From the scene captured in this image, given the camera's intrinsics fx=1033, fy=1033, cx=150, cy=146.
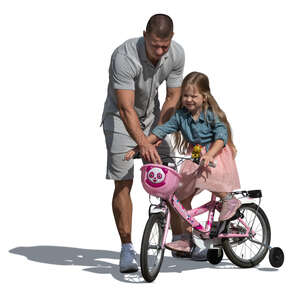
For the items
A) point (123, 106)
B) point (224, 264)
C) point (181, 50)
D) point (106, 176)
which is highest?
point (181, 50)

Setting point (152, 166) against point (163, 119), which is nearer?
point (152, 166)

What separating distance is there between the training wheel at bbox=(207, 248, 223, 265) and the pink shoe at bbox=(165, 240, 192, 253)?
0.66ft

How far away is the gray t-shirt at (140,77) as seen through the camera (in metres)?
10.0

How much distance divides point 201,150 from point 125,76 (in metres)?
1.04

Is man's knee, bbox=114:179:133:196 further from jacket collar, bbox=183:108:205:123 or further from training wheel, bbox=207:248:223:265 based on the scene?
training wheel, bbox=207:248:223:265

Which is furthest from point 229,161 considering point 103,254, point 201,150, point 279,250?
point 103,254

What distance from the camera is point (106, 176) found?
10.3 metres

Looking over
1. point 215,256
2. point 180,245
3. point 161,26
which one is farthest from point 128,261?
point 161,26

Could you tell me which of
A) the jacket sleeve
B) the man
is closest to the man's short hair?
the man

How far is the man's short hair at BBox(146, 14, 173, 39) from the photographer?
9.66m

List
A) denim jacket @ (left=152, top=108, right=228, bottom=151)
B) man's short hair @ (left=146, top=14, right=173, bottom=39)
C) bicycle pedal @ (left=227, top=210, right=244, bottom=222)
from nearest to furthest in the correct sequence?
man's short hair @ (left=146, top=14, right=173, bottom=39) < denim jacket @ (left=152, top=108, right=228, bottom=151) < bicycle pedal @ (left=227, top=210, right=244, bottom=222)

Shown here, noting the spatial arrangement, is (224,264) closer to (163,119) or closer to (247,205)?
(247,205)

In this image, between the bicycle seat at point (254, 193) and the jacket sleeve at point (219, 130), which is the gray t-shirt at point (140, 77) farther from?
the bicycle seat at point (254, 193)

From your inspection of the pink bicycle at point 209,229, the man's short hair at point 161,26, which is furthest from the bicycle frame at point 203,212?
the man's short hair at point 161,26
